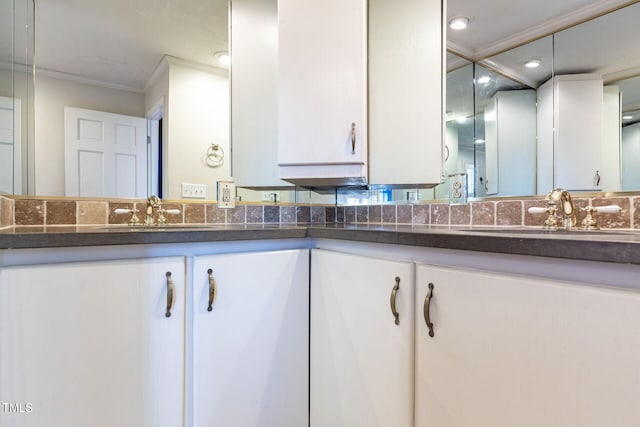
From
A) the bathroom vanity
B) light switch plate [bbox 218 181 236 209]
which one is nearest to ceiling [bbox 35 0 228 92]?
light switch plate [bbox 218 181 236 209]

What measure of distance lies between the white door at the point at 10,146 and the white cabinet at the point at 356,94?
3.21 ft

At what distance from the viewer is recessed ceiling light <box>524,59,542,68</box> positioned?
50.9 inches

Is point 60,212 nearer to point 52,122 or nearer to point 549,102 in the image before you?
point 52,122

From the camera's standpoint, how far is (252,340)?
1.12m

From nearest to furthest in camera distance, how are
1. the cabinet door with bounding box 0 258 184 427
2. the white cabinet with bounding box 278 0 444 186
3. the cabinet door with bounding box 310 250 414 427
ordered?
the cabinet door with bounding box 0 258 184 427
the cabinet door with bounding box 310 250 414 427
the white cabinet with bounding box 278 0 444 186

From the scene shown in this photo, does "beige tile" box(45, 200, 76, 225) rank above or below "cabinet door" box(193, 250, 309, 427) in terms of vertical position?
above

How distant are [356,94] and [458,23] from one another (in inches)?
25.2

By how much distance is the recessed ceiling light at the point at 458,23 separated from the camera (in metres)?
1.47

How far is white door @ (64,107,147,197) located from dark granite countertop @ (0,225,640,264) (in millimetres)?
516

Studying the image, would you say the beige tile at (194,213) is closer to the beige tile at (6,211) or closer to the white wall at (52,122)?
the white wall at (52,122)

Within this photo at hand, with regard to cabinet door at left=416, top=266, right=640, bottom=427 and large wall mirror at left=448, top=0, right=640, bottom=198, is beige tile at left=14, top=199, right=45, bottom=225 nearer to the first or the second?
cabinet door at left=416, top=266, right=640, bottom=427

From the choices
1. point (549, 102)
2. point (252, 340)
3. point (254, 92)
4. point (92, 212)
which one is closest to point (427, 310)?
point (252, 340)

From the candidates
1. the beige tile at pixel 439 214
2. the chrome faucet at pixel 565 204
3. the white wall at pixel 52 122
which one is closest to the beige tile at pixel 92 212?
the white wall at pixel 52 122

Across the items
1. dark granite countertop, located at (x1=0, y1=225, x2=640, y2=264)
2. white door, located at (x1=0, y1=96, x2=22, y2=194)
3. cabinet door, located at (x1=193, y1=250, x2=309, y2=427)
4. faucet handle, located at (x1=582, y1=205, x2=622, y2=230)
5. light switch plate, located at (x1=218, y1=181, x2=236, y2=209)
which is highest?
white door, located at (x1=0, y1=96, x2=22, y2=194)
